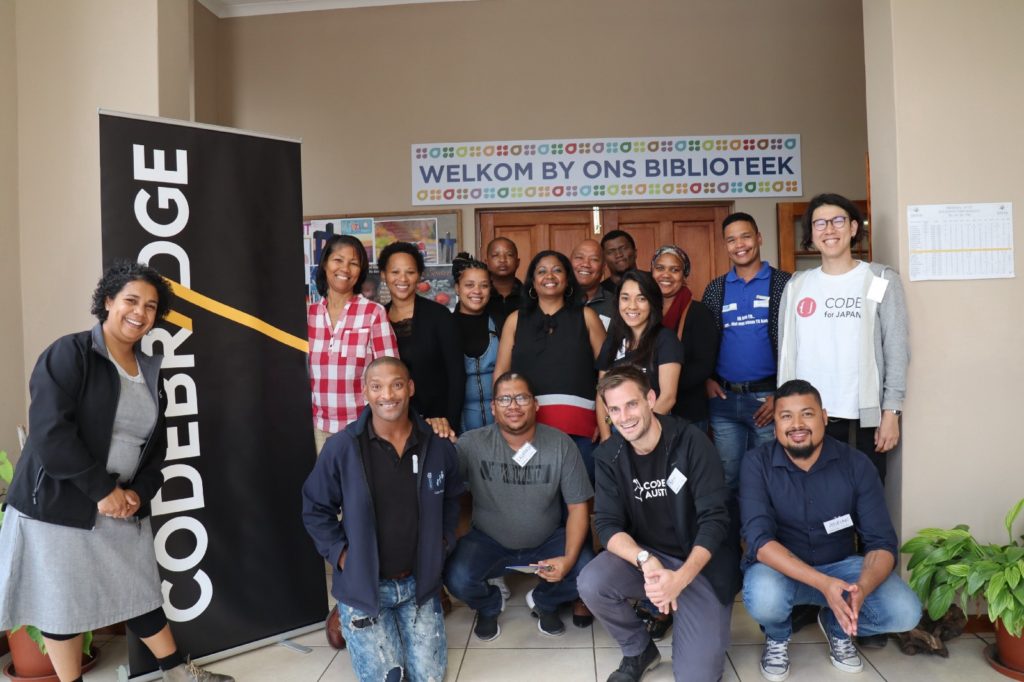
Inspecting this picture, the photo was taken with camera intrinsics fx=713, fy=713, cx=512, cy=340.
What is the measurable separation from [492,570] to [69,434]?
158 cm

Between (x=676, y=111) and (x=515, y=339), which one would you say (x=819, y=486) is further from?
(x=676, y=111)

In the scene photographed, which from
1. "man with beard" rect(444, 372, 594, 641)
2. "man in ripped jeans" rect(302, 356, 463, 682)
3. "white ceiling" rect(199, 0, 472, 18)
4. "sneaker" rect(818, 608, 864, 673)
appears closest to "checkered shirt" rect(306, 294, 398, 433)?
"man in ripped jeans" rect(302, 356, 463, 682)

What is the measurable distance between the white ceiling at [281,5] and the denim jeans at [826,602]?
14.5 feet

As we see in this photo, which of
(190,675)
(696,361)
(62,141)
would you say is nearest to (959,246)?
(696,361)

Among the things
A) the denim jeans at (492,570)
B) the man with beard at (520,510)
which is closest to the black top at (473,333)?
the man with beard at (520,510)

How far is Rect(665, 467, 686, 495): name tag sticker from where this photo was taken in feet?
Answer: 8.07

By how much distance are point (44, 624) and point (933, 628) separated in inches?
120

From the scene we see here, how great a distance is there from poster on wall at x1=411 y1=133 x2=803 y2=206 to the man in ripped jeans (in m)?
2.80

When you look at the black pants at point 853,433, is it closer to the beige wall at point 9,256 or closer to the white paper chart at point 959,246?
the white paper chart at point 959,246

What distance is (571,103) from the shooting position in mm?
5012

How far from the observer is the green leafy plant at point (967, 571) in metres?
2.34

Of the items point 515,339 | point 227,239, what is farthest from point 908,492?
point 227,239

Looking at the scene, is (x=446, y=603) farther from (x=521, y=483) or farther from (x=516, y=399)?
(x=516, y=399)

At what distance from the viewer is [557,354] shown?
9.78ft
